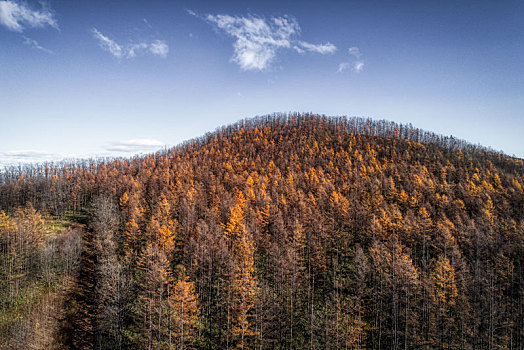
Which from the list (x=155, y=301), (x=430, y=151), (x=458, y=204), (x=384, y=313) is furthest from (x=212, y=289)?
(x=430, y=151)

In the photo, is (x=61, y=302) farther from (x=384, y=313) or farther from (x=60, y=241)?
(x=384, y=313)

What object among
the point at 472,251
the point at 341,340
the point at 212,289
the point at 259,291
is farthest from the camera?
the point at 472,251

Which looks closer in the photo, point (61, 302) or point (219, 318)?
point (219, 318)

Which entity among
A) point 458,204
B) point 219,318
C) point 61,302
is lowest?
point 61,302

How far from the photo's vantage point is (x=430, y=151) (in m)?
134

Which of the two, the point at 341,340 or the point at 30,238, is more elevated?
the point at 30,238

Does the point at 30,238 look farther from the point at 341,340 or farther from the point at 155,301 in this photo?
the point at 341,340

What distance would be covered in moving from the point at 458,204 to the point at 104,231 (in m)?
93.5

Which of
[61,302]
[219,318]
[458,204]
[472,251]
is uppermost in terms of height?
[458,204]

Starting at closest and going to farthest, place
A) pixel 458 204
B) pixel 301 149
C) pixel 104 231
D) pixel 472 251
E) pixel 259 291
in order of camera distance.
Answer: pixel 259 291 < pixel 472 251 < pixel 104 231 < pixel 458 204 < pixel 301 149

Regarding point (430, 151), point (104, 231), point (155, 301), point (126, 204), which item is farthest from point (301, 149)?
point (155, 301)

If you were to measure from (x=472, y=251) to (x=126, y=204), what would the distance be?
88615mm

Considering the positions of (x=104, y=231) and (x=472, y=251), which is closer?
(x=472, y=251)

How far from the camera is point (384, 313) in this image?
35750 mm
